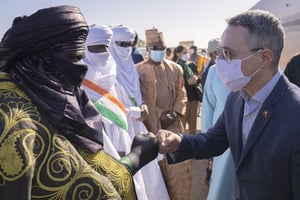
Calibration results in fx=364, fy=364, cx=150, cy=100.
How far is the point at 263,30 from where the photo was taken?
5.87ft

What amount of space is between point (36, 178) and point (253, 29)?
1.23 metres

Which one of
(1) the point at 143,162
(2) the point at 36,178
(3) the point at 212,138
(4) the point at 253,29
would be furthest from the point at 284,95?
(2) the point at 36,178

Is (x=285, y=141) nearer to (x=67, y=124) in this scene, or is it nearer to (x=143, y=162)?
(x=143, y=162)

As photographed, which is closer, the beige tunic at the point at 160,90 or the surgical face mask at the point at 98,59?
the surgical face mask at the point at 98,59

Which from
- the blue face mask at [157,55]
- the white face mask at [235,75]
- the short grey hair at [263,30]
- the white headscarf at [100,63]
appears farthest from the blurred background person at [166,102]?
the short grey hair at [263,30]

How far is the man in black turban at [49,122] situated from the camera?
3.87 ft

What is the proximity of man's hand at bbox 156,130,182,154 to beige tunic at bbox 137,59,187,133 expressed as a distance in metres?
1.78

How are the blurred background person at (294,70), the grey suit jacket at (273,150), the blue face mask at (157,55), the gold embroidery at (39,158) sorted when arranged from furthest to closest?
the blue face mask at (157,55) < the blurred background person at (294,70) < the grey suit jacket at (273,150) < the gold embroidery at (39,158)

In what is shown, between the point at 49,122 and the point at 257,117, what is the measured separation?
992mm

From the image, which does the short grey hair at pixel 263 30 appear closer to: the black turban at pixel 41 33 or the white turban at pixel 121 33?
the black turban at pixel 41 33

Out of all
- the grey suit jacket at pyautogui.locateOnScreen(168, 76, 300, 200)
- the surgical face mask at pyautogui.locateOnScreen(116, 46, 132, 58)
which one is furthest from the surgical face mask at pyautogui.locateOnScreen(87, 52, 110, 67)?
the grey suit jacket at pyautogui.locateOnScreen(168, 76, 300, 200)

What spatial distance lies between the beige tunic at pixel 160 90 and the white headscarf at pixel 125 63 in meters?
0.21

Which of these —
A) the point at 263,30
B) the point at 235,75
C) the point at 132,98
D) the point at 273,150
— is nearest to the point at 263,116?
the point at 273,150

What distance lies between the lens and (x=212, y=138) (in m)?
2.18
